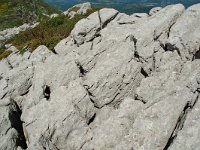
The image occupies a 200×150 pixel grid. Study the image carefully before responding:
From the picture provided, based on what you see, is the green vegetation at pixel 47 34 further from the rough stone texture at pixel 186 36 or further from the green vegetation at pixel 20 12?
the green vegetation at pixel 20 12

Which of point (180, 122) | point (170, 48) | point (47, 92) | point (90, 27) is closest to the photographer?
point (180, 122)

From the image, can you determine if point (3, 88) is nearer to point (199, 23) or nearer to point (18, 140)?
point (18, 140)

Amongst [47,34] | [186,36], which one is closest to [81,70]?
[186,36]

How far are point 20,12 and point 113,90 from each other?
70.2 metres

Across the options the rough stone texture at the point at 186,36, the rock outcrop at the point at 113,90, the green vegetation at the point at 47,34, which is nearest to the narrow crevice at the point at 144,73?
the rock outcrop at the point at 113,90

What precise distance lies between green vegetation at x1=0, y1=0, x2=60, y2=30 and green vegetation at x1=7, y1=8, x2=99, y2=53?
25.8m

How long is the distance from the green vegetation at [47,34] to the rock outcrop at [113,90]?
3.10 m

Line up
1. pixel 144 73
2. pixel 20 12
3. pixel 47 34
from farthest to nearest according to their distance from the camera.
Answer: pixel 20 12 < pixel 47 34 < pixel 144 73

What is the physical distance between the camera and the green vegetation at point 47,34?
3625cm

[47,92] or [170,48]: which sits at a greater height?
[170,48]

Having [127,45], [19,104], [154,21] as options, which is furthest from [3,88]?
[154,21]

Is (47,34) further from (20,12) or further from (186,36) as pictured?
(20,12)

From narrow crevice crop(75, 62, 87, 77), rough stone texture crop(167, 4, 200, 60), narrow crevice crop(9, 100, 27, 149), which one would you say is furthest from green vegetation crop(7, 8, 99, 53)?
rough stone texture crop(167, 4, 200, 60)

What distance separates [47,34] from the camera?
39875 millimetres
